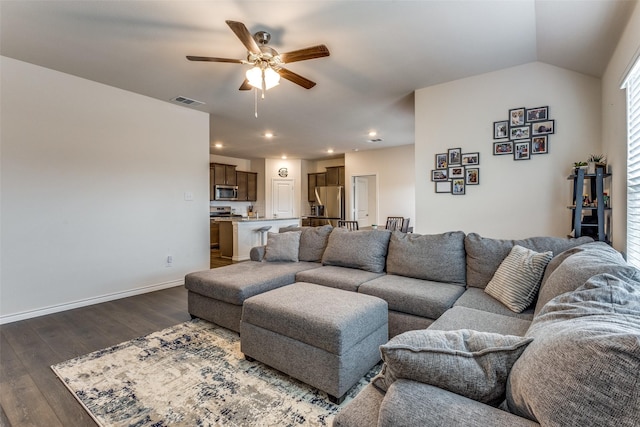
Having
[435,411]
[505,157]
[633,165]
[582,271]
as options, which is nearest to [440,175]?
[505,157]

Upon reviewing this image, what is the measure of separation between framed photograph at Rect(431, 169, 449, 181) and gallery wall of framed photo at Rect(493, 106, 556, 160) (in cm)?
53

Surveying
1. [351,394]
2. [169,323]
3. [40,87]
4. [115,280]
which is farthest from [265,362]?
[40,87]

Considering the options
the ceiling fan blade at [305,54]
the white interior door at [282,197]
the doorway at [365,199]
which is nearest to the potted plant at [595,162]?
the ceiling fan blade at [305,54]

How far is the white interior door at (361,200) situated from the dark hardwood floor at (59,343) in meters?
5.11

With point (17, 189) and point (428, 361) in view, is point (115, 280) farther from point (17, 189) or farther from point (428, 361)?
point (428, 361)

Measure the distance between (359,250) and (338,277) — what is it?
17.3 inches

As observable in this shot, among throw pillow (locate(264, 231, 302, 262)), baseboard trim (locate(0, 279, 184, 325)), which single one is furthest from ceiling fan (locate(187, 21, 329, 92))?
baseboard trim (locate(0, 279, 184, 325))

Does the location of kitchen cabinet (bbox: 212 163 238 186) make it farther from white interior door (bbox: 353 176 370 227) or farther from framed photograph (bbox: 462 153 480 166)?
framed photograph (bbox: 462 153 480 166)

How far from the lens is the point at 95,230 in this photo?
136 inches

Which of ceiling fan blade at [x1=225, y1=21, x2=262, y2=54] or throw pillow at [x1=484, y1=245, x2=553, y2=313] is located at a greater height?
ceiling fan blade at [x1=225, y1=21, x2=262, y2=54]

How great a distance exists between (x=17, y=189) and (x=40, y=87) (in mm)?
1080

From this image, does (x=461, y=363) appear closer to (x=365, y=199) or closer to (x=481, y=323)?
(x=481, y=323)

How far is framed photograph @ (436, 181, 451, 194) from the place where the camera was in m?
3.49

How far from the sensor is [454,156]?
3.43m
